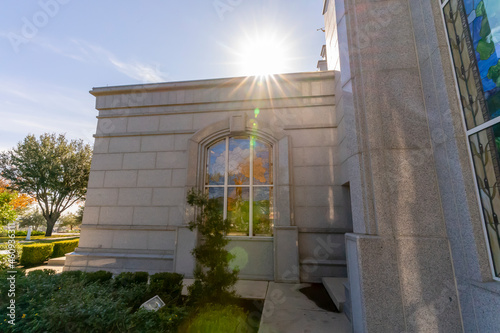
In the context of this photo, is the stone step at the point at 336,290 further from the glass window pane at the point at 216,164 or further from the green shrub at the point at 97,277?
the green shrub at the point at 97,277

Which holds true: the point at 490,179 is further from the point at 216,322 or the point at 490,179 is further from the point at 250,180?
the point at 250,180

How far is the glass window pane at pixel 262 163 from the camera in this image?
863cm

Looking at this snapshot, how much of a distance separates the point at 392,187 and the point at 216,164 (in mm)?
6599

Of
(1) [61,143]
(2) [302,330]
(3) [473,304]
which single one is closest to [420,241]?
(3) [473,304]

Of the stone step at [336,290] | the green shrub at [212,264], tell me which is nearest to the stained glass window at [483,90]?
the stone step at [336,290]

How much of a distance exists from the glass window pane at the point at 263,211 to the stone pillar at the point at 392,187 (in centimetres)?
428

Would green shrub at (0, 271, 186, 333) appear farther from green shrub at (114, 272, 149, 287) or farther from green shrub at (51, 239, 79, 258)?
green shrub at (51, 239, 79, 258)

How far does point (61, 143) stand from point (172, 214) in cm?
2504

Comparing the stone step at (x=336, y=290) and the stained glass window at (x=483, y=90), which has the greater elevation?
the stained glass window at (x=483, y=90)

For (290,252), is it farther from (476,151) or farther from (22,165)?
→ (22,165)

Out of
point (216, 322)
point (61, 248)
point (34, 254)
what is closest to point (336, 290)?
point (216, 322)

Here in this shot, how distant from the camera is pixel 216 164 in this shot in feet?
29.8

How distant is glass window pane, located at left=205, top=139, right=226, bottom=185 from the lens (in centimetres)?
892

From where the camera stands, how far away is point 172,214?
8602 millimetres
